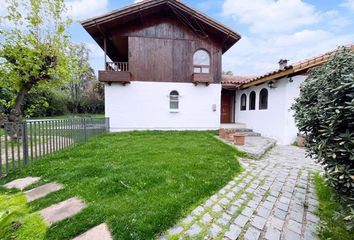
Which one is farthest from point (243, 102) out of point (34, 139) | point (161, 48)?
point (34, 139)

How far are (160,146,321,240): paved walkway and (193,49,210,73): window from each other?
7.65 m

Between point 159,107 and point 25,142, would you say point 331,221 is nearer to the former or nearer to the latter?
point 25,142

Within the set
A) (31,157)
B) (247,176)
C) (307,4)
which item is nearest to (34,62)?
(31,157)

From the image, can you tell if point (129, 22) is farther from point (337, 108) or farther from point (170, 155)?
point (337, 108)

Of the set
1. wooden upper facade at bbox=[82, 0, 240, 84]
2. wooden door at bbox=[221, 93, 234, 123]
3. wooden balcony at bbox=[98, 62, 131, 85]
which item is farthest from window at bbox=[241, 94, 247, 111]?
wooden balcony at bbox=[98, 62, 131, 85]

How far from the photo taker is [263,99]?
9578 millimetres

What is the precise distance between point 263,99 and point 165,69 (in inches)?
213

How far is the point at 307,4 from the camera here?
9.91 metres

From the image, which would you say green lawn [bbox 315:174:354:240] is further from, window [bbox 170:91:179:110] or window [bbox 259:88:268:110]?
window [bbox 170:91:179:110]

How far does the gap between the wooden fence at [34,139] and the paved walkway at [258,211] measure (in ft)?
12.7

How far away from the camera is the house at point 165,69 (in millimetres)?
9805

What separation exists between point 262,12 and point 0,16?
12838 mm

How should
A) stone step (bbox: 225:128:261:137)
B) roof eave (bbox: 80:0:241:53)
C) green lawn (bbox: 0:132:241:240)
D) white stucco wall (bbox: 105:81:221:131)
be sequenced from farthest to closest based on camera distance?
white stucco wall (bbox: 105:81:221:131) < stone step (bbox: 225:128:261:137) < roof eave (bbox: 80:0:241:53) < green lawn (bbox: 0:132:241:240)

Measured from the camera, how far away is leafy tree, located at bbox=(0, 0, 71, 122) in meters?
6.36
